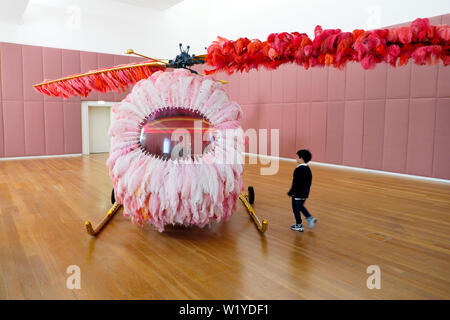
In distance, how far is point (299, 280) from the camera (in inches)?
77.7

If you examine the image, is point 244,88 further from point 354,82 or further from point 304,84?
point 354,82

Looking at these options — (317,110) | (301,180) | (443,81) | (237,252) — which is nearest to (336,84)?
(317,110)

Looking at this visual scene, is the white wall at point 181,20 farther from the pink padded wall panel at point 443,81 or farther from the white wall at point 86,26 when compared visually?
the pink padded wall panel at point 443,81

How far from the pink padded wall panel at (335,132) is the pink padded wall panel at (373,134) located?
1.62ft

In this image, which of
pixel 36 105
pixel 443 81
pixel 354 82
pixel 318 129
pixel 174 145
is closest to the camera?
pixel 174 145

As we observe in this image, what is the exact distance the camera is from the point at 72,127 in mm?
8773

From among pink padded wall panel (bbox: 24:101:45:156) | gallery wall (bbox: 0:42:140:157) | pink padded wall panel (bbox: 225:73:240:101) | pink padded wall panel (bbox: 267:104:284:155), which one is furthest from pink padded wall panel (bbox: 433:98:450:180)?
pink padded wall panel (bbox: 24:101:45:156)

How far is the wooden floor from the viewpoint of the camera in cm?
187

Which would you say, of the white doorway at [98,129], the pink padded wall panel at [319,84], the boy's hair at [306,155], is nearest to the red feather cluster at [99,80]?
the boy's hair at [306,155]

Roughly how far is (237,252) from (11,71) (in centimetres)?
787

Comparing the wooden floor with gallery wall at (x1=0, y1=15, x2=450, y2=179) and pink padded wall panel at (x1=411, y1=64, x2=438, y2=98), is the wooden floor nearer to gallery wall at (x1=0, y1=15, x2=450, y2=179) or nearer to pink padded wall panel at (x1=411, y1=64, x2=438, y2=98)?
gallery wall at (x1=0, y1=15, x2=450, y2=179)

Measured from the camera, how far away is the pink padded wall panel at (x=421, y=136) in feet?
18.0

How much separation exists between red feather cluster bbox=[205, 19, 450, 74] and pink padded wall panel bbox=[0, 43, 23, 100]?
7.61 meters

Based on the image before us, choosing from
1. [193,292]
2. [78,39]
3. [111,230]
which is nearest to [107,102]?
[78,39]
